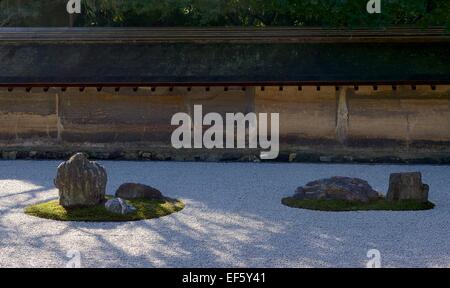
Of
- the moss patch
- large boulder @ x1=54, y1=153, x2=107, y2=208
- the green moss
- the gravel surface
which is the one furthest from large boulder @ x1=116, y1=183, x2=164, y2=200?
the green moss

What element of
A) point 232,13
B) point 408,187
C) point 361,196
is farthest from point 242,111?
point 408,187

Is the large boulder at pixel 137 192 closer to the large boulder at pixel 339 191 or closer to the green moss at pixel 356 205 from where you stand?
the green moss at pixel 356 205

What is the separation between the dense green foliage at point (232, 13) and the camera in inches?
737

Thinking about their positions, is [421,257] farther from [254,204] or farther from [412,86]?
[412,86]

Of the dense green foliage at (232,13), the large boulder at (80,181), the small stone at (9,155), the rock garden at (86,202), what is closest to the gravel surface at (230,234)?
the rock garden at (86,202)

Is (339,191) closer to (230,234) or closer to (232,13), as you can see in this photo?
(230,234)

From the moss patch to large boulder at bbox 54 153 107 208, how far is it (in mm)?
147

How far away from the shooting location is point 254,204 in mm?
12617

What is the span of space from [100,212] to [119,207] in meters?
0.31

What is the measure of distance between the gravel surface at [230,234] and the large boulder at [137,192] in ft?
2.05

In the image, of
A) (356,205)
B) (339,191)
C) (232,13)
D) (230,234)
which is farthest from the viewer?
(232,13)

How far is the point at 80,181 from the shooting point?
11.6 m

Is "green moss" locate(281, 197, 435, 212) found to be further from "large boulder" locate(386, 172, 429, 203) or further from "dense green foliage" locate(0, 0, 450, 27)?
"dense green foliage" locate(0, 0, 450, 27)
